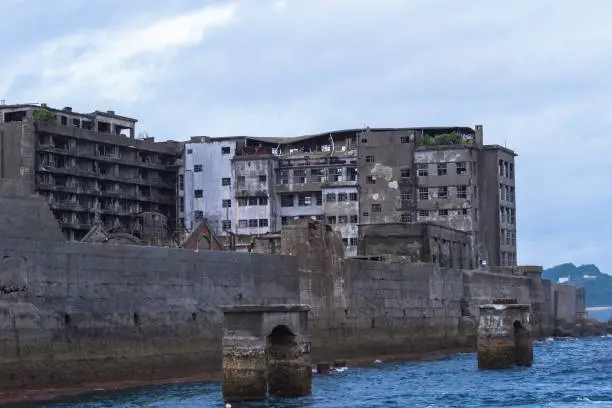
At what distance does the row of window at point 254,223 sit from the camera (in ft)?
418

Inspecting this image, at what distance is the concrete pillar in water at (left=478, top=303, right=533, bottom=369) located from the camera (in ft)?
172

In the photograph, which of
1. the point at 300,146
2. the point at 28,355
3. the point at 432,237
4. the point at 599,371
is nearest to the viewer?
the point at 28,355

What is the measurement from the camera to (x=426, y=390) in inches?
1783

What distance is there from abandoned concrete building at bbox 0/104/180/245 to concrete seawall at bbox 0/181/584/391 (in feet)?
174

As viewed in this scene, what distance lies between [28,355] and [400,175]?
8917 centimetres

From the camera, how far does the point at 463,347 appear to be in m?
75.8

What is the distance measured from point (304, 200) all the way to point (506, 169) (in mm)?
22474

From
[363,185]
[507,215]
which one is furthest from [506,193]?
[363,185]

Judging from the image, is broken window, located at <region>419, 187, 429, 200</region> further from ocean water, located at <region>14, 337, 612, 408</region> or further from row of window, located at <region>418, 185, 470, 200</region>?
ocean water, located at <region>14, 337, 612, 408</region>

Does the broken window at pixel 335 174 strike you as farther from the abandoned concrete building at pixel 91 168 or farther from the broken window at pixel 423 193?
the abandoned concrete building at pixel 91 168

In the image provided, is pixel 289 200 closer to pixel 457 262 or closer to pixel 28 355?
pixel 457 262

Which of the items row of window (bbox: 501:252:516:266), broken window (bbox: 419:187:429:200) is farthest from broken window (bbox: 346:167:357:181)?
row of window (bbox: 501:252:516:266)

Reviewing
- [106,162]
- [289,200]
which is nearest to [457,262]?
[289,200]

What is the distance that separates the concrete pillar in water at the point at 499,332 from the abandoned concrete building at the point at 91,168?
62.1 m
